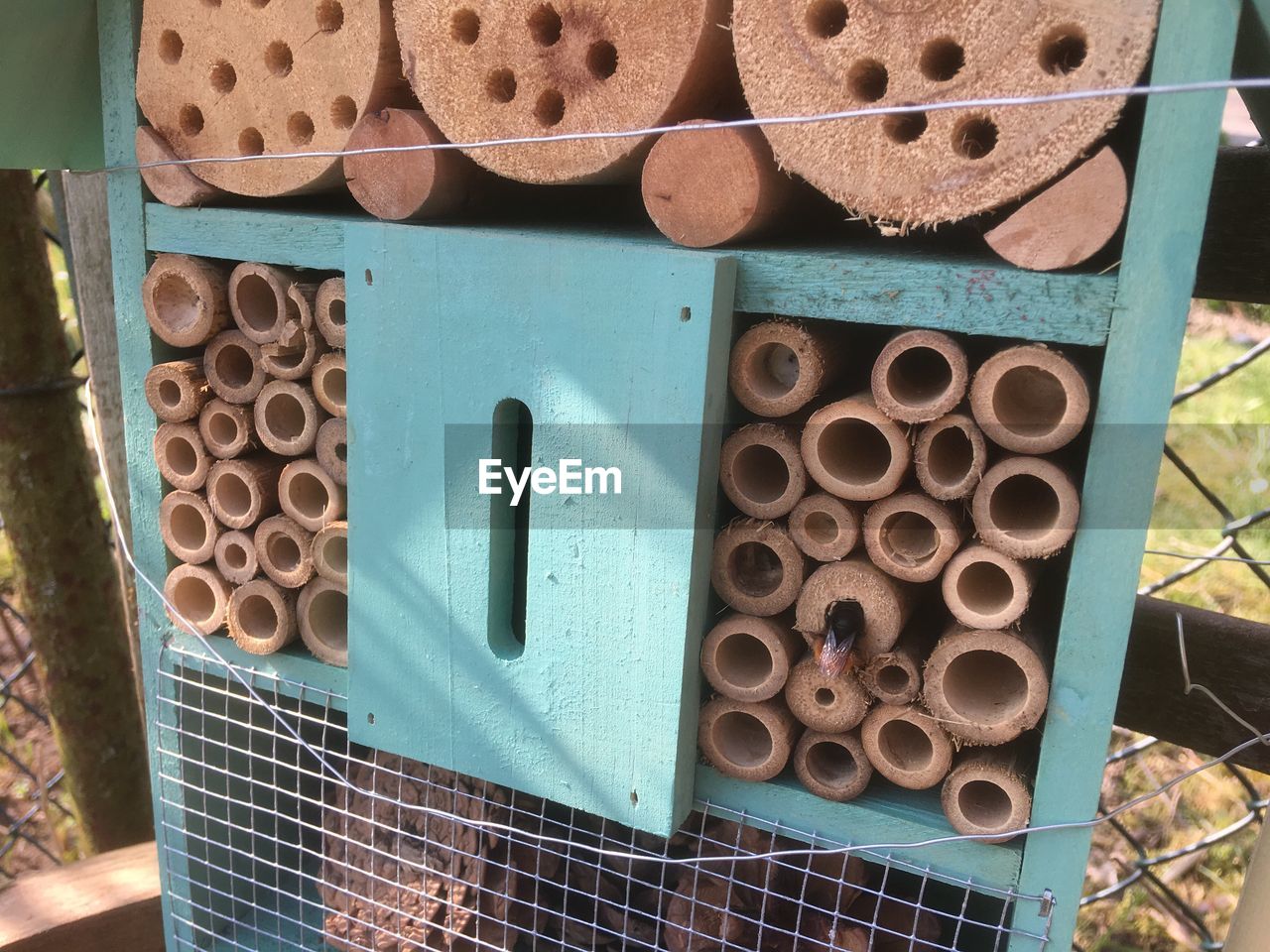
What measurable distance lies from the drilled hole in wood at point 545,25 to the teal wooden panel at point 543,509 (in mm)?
175

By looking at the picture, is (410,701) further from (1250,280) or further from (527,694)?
(1250,280)

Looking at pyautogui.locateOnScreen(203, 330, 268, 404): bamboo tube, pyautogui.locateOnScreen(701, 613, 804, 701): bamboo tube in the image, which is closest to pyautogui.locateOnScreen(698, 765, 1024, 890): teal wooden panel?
pyautogui.locateOnScreen(701, 613, 804, 701): bamboo tube

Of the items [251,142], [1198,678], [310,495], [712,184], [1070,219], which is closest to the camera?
[1070,219]

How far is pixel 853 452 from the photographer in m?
0.93

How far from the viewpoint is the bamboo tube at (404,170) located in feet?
3.25

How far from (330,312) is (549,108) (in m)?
0.35

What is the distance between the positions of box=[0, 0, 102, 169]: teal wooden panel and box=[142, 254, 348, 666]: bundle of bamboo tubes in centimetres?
24

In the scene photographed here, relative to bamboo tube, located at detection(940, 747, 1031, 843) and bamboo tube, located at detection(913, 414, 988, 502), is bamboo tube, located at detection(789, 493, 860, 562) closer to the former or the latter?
bamboo tube, located at detection(913, 414, 988, 502)

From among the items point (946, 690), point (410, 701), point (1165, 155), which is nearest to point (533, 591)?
point (410, 701)

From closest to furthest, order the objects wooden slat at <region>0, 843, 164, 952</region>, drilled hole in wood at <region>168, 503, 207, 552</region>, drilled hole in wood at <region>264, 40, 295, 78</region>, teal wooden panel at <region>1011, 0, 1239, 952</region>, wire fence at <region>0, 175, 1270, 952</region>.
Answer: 1. teal wooden panel at <region>1011, 0, 1239, 952</region>
2. drilled hole in wood at <region>264, 40, 295, 78</region>
3. drilled hole in wood at <region>168, 503, 207, 552</region>
4. wooden slat at <region>0, 843, 164, 952</region>
5. wire fence at <region>0, 175, 1270, 952</region>

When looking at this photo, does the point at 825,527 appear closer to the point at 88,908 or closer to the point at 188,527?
the point at 188,527

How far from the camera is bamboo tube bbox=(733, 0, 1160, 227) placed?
729 millimetres

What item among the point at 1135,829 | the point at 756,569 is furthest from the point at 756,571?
the point at 1135,829

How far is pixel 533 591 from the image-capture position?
0.99 m
